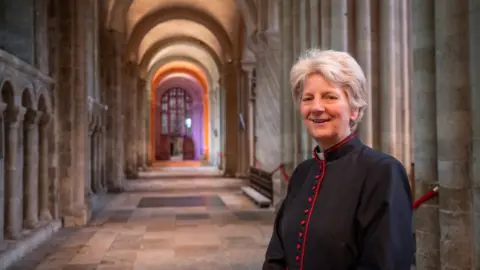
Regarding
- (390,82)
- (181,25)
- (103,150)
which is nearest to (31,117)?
(390,82)

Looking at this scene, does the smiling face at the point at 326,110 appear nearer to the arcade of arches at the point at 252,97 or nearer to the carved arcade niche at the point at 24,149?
the arcade of arches at the point at 252,97

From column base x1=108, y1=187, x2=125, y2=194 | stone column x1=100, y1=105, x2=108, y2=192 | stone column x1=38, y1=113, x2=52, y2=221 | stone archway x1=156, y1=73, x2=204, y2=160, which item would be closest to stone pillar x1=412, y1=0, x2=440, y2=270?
stone column x1=38, y1=113, x2=52, y2=221

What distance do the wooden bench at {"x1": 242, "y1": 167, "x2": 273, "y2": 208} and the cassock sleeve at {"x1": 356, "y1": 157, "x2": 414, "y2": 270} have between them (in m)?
9.31

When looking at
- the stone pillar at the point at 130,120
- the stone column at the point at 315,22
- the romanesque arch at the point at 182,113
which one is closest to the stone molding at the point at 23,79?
the stone column at the point at 315,22

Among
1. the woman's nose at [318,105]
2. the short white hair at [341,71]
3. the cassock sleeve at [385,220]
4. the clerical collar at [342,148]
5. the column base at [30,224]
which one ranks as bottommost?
the column base at [30,224]

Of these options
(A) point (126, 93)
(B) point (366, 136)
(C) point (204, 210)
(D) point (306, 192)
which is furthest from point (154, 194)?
(D) point (306, 192)

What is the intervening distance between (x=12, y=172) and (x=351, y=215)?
5964mm

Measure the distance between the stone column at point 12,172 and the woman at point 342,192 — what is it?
18.4ft

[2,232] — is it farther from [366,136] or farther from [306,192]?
[306,192]

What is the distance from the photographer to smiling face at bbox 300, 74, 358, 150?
1.81m

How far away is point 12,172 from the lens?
22.1ft

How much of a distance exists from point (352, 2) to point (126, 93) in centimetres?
1317

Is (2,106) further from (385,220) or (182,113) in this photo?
(182,113)

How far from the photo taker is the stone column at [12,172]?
22.0 feet
